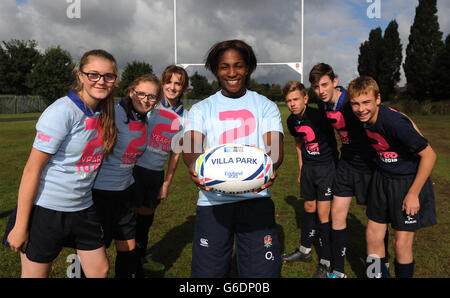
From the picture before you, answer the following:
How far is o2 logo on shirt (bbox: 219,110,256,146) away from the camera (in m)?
2.05

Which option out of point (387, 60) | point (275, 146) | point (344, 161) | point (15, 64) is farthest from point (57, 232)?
point (15, 64)

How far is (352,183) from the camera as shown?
3.18 m

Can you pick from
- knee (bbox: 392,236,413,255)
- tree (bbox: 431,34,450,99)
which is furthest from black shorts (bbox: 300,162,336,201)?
tree (bbox: 431,34,450,99)

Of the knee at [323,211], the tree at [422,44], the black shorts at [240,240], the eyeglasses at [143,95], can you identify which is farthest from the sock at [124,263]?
the tree at [422,44]

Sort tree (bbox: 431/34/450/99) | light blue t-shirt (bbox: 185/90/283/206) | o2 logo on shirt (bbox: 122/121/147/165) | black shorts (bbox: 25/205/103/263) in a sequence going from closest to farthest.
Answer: black shorts (bbox: 25/205/103/263)
light blue t-shirt (bbox: 185/90/283/206)
o2 logo on shirt (bbox: 122/121/147/165)
tree (bbox: 431/34/450/99)

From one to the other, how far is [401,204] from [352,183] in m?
0.59

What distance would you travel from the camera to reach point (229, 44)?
2107 mm

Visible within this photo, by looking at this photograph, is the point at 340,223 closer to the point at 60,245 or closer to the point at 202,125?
the point at 202,125

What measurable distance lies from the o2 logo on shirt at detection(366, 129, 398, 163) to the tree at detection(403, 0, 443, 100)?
4204 cm

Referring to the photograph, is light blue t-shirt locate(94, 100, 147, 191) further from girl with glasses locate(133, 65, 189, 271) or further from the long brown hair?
girl with glasses locate(133, 65, 189, 271)

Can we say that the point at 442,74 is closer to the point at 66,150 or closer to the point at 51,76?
the point at 66,150

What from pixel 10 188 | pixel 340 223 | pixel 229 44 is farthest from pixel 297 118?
pixel 10 188

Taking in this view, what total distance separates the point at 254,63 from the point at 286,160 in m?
8.15

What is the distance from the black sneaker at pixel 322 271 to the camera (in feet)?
10.5
